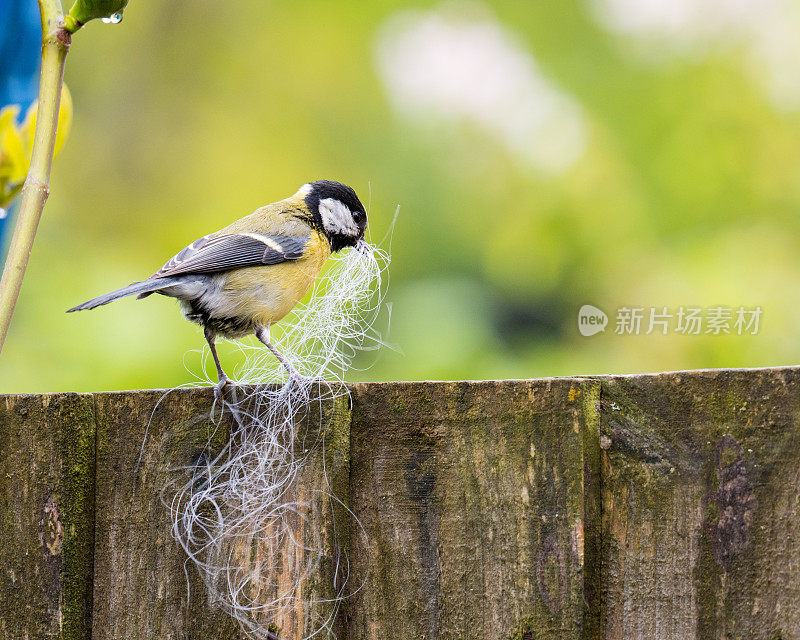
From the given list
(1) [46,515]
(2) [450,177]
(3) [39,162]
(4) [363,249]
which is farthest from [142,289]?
(2) [450,177]

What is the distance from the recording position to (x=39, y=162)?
3.07ft

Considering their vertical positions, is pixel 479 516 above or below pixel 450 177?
below

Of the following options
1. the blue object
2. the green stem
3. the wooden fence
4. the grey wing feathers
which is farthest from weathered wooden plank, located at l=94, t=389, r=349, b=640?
the blue object

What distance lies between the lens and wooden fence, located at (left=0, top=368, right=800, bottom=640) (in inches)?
37.7

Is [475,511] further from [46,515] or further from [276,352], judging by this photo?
[46,515]

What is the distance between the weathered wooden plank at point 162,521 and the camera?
1070 millimetres

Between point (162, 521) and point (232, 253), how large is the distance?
0.80 meters

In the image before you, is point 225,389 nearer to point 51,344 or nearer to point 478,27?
point 51,344

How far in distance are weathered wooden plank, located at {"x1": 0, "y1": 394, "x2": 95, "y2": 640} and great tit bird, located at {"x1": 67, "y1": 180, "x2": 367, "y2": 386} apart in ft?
1.33

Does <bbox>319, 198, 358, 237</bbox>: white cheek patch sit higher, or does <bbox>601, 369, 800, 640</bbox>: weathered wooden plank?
<bbox>319, 198, 358, 237</bbox>: white cheek patch

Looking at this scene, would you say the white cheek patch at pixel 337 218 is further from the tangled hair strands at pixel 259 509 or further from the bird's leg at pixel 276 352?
the tangled hair strands at pixel 259 509

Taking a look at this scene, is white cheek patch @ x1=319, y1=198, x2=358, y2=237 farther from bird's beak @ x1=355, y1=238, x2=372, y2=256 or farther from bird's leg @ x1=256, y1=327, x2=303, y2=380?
bird's leg @ x1=256, y1=327, x2=303, y2=380

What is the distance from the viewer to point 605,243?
9.49 feet

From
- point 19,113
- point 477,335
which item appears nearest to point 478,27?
point 477,335
